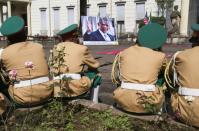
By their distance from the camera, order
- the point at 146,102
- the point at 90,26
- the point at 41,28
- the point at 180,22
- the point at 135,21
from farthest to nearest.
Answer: the point at 41,28
the point at 135,21
the point at 180,22
the point at 90,26
the point at 146,102

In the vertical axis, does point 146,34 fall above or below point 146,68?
above

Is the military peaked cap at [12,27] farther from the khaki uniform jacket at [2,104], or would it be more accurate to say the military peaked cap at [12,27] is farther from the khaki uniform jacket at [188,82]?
the khaki uniform jacket at [188,82]

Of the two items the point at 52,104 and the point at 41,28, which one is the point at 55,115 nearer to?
the point at 52,104

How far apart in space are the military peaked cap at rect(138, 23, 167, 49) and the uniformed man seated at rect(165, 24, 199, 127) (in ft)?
1.25

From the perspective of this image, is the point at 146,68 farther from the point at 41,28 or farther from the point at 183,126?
the point at 41,28

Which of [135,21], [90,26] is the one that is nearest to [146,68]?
[90,26]

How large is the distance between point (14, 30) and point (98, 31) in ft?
79.7

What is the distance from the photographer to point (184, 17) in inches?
1315

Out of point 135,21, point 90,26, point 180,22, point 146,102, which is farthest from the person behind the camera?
point 135,21

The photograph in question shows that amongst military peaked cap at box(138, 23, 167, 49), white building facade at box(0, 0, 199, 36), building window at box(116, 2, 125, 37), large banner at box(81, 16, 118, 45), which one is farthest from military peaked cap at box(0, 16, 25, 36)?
building window at box(116, 2, 125, 37)

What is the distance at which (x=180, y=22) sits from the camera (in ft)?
109

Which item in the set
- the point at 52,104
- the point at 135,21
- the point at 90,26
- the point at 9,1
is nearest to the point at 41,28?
the point at 9,1

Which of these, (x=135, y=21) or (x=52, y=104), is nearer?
(x=52, y=104)

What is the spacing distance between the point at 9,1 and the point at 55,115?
46046 millimetres
